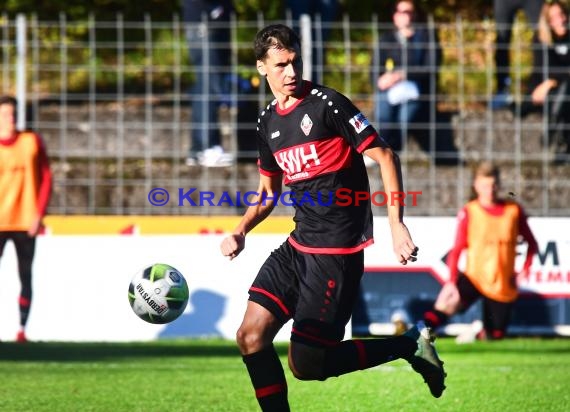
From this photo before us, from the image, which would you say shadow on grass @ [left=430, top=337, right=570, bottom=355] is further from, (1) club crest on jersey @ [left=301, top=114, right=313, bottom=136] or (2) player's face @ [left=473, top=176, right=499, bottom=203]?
(1) club crest on jersey @ [left=301, top=114, right=313, bottom=136]

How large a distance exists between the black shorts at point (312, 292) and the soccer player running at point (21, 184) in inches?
242

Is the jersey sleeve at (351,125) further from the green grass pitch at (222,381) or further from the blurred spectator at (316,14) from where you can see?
the blurred spectator at (316,14)

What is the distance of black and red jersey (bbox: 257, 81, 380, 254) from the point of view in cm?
701

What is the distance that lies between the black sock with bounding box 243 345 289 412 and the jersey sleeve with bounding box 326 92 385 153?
1.18m

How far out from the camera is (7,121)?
1289 cm

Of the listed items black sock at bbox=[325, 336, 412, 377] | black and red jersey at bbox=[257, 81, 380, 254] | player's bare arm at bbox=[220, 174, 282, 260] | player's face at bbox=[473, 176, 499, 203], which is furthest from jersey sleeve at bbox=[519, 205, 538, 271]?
black and red jersey at bbox=[257, 81, 380, 254]

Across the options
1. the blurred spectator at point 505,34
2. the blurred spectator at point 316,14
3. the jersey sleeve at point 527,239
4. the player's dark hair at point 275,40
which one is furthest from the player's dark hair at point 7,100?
the player's dark hair at point 275,40

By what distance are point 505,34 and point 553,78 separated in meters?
0.81

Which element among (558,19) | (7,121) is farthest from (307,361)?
(558,19)

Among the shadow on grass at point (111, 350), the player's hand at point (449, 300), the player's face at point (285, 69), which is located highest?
the player's face at point (285, 69)

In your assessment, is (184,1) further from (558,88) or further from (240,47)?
(558,88)

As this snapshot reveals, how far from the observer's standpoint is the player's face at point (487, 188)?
12.9m

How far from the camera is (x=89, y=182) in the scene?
14328 millimetres

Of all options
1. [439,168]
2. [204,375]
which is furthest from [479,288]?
[204,375]
